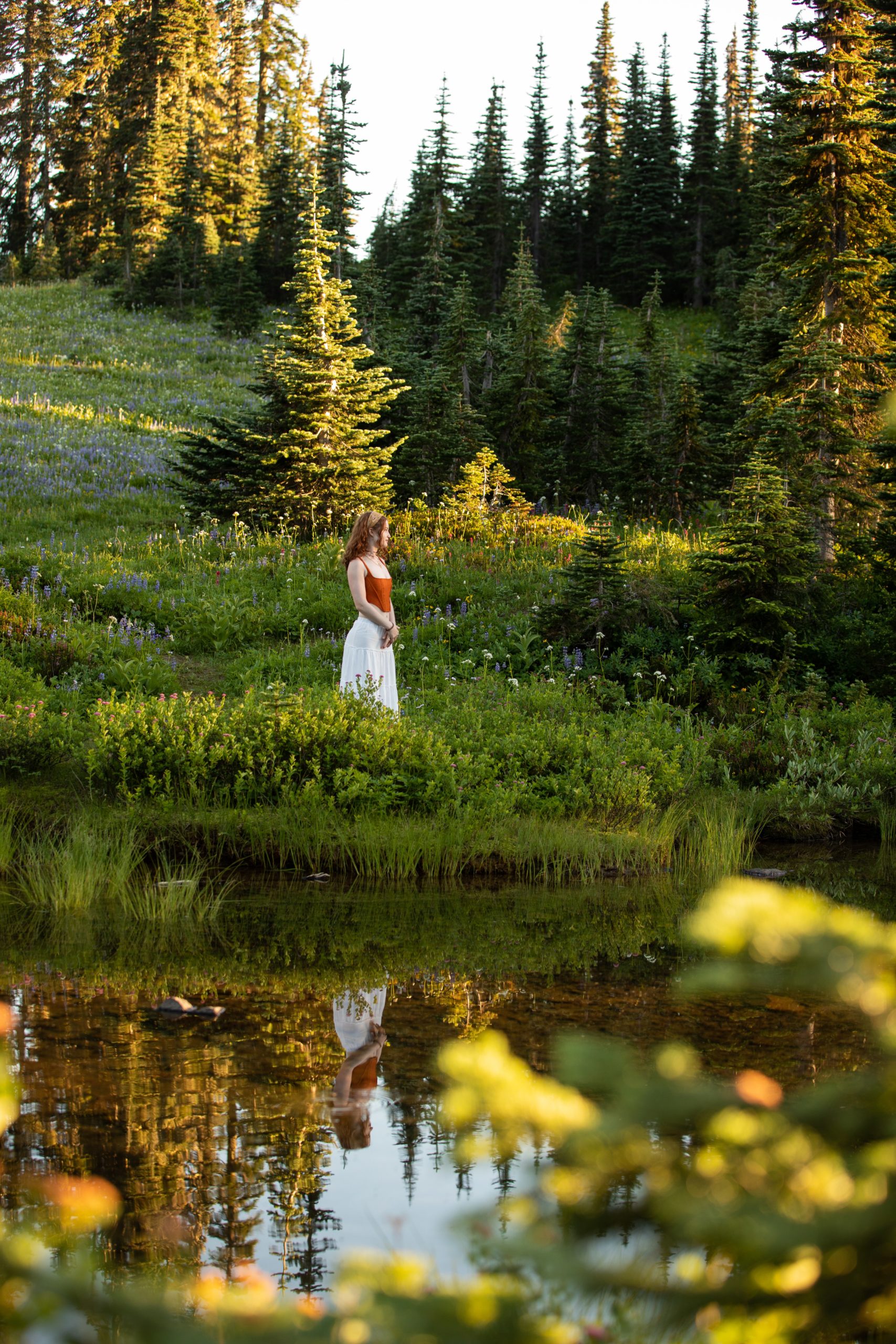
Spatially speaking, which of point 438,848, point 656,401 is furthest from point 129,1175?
point 656,401

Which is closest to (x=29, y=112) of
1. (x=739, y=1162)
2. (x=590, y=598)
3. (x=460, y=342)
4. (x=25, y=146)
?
(x=25, y=146)

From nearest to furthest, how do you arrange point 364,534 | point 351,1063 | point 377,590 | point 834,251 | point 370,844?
point 351,1063 < point 370,844 < point 364,534 < point 377,590 < point 834,251

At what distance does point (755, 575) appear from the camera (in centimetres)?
1299

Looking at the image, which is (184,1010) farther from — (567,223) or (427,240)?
(567,223)

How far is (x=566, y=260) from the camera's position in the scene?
64.0 metres

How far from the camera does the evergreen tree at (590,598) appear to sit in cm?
1337

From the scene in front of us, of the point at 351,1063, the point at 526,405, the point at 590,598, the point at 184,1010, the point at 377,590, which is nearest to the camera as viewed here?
the point at 351,1063

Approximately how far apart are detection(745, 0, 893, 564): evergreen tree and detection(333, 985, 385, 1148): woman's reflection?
12.7 m

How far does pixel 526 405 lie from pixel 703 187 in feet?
132

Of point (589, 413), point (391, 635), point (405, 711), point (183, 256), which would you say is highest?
point (183, 256)

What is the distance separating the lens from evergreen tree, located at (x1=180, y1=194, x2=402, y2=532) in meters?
17.4

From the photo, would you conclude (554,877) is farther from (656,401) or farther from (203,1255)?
(656,401)

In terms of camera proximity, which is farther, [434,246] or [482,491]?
[434,246]

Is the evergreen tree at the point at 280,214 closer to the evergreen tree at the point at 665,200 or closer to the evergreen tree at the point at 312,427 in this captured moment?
the evergreen tree at the point at 665,200
